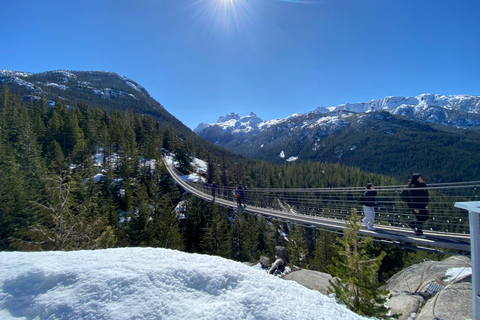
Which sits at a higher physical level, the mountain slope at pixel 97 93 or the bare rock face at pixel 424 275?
the mountain slope at pixel 97 93

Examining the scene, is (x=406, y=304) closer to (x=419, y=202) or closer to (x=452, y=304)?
(x=452, y=304)

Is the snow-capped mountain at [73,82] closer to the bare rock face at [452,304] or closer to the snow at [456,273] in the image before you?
the bare rock face at [452,304]

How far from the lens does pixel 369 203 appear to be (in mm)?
6172

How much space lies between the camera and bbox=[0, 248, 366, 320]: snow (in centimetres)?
146

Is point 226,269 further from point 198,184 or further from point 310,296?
point 198,184

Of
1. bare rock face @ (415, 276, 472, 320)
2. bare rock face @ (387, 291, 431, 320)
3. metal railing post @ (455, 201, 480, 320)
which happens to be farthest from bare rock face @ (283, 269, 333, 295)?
metal railing post @ (455, 201, 480, 320)

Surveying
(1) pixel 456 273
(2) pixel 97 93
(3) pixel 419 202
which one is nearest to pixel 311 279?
(1) pixel 456 273

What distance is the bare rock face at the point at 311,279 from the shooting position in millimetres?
6258

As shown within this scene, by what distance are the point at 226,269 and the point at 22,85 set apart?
519 feet

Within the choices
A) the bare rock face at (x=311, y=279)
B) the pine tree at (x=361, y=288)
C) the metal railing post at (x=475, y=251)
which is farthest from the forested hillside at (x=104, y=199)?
the metal railing post at (x=475, y=251)

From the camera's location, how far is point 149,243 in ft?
41.3

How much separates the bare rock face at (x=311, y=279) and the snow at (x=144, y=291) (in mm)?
4975

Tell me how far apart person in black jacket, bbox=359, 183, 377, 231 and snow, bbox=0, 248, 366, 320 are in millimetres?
4981

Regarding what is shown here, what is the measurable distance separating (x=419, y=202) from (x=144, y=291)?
621 cm
